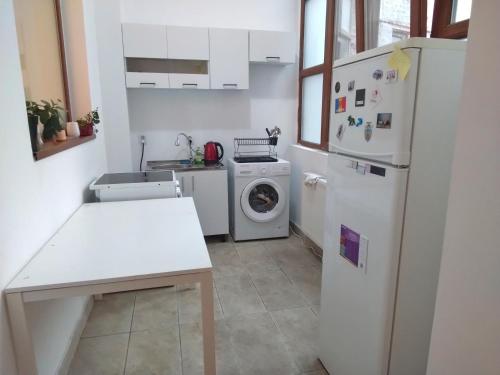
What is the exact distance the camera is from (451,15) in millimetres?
2018

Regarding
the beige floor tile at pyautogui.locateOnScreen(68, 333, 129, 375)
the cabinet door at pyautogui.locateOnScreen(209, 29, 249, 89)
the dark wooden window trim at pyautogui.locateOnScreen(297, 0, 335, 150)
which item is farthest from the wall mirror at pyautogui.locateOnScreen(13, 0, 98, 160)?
the dark wooden window trim at pyautogui.locateOnScreen(297, 0, 335, 150)

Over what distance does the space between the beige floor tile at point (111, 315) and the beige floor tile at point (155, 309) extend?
0.18 feet

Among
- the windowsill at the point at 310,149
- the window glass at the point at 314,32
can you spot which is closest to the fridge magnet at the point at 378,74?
the windowsill at the point at 310,149

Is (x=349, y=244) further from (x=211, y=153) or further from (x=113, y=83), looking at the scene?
(x=113, y=83)

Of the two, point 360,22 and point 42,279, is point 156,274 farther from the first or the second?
point 360,22

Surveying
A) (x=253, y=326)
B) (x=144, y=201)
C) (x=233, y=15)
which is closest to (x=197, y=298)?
(x=253, y=326)

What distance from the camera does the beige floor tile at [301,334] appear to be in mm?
1983

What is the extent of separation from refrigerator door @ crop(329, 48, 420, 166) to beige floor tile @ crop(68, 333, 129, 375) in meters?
1.70

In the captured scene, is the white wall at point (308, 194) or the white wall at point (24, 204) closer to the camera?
the white wall at point (24, 204)

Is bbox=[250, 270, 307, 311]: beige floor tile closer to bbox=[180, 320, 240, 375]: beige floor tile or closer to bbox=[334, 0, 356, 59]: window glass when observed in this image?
bbox=[180, 320, 240, 375]: beige floor tile

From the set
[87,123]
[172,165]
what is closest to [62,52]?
[87,123]

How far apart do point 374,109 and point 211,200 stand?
97.0 inches

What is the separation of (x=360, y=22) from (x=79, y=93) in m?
2.33

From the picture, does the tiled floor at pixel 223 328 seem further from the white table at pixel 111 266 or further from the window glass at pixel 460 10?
the window glass at pixel 460 10
